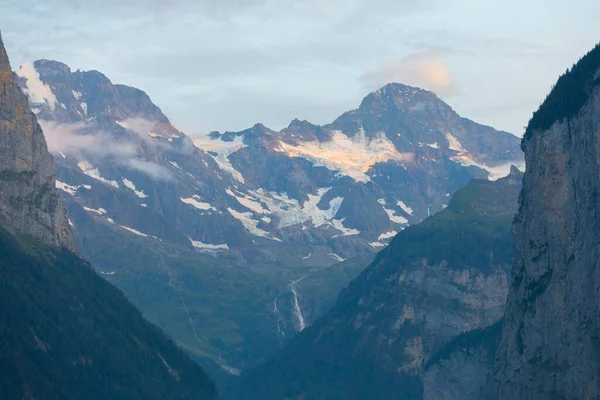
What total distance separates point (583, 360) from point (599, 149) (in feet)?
92.1

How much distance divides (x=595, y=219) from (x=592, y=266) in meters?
6.28

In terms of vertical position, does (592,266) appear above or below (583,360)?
above

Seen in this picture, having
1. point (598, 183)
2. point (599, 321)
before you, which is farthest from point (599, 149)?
point (599, 321)

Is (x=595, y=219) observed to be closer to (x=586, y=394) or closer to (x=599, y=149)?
(x=599, y=149)

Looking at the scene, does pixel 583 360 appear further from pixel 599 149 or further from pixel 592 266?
pixel 599 149

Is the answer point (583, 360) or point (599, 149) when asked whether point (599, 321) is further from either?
point (599, 149)

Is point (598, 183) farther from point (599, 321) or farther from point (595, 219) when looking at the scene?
point (599, 321)

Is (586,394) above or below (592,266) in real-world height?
below

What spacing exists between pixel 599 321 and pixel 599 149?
2305 cm

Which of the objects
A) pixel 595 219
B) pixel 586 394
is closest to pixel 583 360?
pixel 586 394

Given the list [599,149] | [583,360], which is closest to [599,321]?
[583,360]

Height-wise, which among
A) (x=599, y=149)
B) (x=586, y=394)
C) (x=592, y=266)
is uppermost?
(x=599, y=149)

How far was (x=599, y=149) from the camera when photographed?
198 meters

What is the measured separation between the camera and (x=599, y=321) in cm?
19225
